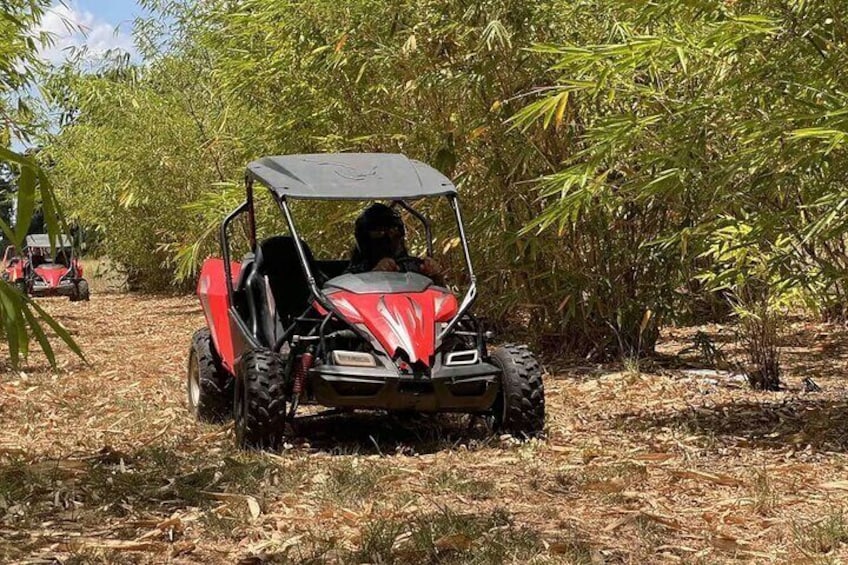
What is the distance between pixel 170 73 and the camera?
1802 cm

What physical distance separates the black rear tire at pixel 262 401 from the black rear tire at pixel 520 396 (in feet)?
3.29

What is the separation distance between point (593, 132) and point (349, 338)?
5.74 feet

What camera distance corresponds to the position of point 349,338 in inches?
Result: 202

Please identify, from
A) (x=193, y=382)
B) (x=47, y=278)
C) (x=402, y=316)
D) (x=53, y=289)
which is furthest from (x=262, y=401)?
(x=47, y=278)

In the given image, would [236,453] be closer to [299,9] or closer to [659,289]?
[659,289]

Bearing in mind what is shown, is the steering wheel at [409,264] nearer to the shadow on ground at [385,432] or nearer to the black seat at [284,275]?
the black seat at [284,275]

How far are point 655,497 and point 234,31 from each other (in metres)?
7.69

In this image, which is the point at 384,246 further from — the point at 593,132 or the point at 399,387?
the point at 593,132

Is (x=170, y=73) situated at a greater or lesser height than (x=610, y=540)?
greater

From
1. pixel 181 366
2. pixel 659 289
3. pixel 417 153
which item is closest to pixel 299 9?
pixel 417 153

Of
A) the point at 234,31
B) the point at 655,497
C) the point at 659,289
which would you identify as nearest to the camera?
the point at 655,497

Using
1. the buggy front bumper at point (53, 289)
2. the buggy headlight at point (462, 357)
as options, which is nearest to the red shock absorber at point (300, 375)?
the buggy headlight at point (462, 357)

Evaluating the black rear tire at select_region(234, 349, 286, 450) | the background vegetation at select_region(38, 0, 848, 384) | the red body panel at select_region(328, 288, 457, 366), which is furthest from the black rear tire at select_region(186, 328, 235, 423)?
the background vegetation at select_region(38, 0, 848, 384)

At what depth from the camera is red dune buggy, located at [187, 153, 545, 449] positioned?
482cm
